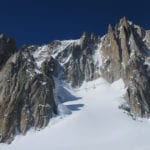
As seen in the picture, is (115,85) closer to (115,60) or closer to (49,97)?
(115,60)

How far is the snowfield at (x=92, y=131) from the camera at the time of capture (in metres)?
93.2

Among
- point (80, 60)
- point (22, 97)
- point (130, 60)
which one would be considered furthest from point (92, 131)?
point (80, 60)

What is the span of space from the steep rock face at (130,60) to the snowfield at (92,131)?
485cm

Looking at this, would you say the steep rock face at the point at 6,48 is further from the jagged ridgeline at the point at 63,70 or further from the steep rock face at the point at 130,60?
the steep rock face at the point at 130,60

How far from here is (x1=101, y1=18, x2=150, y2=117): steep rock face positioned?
387 feet

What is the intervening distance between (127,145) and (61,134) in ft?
54.5

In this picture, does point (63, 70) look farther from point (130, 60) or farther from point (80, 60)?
point (130, 60)

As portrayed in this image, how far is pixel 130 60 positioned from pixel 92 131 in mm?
37552

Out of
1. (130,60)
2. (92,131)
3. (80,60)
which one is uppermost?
(80,60)

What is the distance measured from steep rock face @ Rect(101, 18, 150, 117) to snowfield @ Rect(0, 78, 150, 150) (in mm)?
4852

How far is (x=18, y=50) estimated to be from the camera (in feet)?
399

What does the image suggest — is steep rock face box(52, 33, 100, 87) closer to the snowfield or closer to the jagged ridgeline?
the jagged ridgeline

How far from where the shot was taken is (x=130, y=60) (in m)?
130

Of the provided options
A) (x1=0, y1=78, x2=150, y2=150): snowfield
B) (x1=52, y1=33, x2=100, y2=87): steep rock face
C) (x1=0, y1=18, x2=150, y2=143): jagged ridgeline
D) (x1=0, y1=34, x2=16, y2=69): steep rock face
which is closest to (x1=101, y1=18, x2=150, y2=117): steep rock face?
(x1=0, y1=18, x2=150, y2=143): jagged ridgeline
